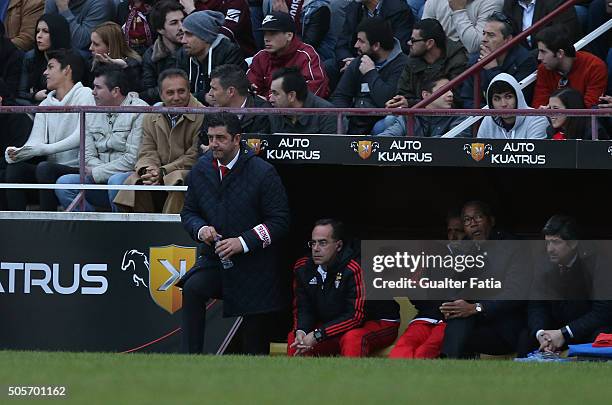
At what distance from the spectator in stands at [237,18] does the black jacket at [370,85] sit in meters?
1.95

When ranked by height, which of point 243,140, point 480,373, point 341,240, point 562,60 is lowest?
point 480,373

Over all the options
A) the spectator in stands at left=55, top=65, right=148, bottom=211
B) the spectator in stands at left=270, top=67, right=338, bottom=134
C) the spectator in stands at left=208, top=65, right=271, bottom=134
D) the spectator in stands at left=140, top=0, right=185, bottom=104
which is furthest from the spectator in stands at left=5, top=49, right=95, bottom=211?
the spectator in stands at left=140, top=0, right=185, bottom=104

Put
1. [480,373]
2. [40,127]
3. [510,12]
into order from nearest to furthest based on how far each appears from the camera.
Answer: [480,373] → [40,127] → [510,12]

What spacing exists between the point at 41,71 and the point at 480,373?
26.5 feet

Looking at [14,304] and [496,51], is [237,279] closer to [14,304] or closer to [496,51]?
[14,304]

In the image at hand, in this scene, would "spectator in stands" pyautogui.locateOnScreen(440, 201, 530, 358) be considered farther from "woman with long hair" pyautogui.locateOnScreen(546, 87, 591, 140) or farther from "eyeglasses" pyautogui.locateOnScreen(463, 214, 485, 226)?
"woman with long hair" pyautogui.locateOnScreen(546, 87, 591, 140)

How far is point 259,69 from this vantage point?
14.6 meters

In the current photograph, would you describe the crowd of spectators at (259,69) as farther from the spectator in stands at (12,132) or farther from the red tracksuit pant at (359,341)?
the red tracksuit pant at (359,341)

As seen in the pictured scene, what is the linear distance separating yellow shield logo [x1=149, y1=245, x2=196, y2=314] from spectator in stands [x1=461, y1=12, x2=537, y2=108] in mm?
2947

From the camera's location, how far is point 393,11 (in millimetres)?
15398

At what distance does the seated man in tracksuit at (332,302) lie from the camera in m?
12.1

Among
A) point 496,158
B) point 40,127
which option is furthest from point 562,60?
point 40,127

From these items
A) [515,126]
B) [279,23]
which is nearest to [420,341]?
[515,126]

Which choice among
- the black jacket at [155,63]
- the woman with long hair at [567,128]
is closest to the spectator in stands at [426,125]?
the woman with long hair at [567,128]
